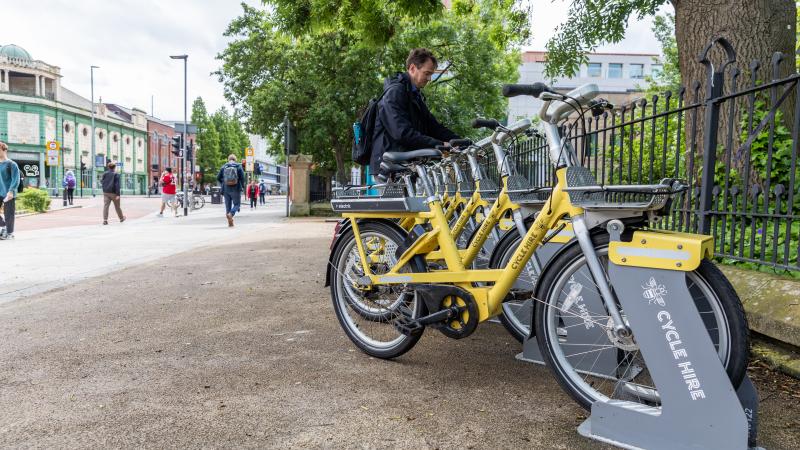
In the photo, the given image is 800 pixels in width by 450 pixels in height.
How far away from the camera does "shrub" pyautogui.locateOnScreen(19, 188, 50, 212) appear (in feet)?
72.6

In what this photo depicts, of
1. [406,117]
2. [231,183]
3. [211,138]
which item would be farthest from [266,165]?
[406,117]

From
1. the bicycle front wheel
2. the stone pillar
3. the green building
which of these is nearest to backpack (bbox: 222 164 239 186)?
the stone pillar

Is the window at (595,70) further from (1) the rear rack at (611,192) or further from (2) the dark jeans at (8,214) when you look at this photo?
(1) the rear rack at (611,192)

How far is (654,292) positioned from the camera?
7.75 ft

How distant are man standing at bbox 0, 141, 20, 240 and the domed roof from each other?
67809 mm

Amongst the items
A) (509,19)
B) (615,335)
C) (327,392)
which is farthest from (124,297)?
(509,19)

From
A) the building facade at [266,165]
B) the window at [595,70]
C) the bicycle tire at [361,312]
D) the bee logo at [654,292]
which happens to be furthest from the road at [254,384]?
the building facade at [266,165]

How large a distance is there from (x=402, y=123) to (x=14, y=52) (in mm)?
80398

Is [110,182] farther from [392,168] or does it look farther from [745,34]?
[745,34]

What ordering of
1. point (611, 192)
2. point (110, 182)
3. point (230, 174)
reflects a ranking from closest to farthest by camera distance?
point (611, 192), point (230, 174), point (110, 182)

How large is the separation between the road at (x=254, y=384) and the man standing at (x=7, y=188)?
6747mm

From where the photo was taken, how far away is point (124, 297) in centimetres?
571

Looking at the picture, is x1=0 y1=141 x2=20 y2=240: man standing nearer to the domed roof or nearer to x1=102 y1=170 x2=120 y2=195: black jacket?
x1=102 y1=170 x2=120 y2=195: black jacket

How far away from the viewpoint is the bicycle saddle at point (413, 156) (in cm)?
370
